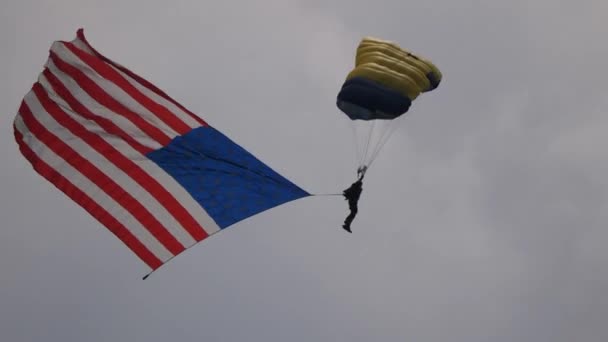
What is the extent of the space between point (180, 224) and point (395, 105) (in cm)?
700

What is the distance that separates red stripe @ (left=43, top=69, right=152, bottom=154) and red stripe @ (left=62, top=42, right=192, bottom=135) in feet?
2.17

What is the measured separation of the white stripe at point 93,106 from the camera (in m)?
19.4

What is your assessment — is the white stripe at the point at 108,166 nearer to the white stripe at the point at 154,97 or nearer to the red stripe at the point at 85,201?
the red stripe at the point at 85,201

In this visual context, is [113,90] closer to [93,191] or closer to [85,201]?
[93,191]

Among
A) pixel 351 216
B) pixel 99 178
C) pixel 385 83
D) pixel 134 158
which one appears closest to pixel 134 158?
pixel 134 158

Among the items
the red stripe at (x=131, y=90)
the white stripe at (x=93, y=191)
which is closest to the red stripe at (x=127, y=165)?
the white stripe at (x=93, y=191)

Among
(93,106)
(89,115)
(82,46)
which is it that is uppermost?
(82,46)

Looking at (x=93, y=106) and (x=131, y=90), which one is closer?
(x=93, y=106)

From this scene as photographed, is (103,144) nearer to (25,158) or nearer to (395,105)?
(25,158)

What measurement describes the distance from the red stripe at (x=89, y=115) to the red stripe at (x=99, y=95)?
26 cm

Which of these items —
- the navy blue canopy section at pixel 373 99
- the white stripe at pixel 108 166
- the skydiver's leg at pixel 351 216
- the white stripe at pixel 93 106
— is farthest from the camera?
the navy blue canopy section at pixel 373 99

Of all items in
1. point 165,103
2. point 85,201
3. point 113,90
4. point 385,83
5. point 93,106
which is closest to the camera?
point 85,201

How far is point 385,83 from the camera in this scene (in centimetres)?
2375

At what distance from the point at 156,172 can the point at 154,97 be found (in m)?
1.47
